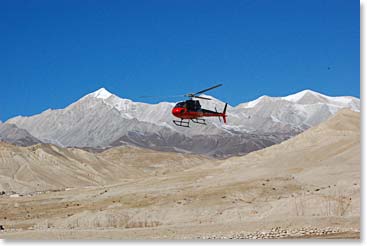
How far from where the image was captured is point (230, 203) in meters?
30.6

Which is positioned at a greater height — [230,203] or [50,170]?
[50,170]

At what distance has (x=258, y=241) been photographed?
1486 centimetres

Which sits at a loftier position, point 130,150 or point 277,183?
point 130,150

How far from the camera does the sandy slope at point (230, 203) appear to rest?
1867 cm

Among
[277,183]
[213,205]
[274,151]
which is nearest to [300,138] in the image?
[274,151]

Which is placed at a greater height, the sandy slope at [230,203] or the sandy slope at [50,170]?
the sandy slope at [50,170]

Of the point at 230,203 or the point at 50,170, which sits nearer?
the point at 230,203

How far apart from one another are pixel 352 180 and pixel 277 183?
6.62 meters

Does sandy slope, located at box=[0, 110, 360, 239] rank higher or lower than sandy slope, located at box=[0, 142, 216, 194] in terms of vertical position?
lower

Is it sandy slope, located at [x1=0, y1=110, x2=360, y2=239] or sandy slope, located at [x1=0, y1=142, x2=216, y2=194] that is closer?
sandy slope, located at [x1=0, y1=110, x2=360, y2=239]

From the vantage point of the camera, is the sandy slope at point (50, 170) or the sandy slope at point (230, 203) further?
the sandy slope at point (50, 170)

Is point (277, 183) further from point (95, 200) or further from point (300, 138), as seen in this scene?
point (300, 138)

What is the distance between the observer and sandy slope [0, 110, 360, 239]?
735 inches

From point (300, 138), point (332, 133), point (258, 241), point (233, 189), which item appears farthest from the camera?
point (300, 138)
